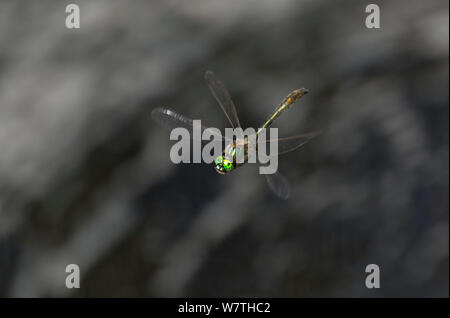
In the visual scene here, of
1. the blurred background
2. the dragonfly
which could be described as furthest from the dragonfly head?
the blurred background

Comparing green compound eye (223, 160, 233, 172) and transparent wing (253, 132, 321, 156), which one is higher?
transparent wing (253, 132, 321, 156)

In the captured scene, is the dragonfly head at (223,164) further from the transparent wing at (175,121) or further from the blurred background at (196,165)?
the blurred background at (196,165)

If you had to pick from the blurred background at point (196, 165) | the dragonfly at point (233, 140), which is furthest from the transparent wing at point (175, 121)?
the blurred background at point (196, 165)

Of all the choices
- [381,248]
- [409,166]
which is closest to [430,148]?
[409,166]

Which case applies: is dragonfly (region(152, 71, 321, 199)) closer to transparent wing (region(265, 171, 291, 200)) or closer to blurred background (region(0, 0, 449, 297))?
transparent wing (region(265, 171, 291, 200))

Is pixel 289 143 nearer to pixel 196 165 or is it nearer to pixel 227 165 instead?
pixel 227 165
